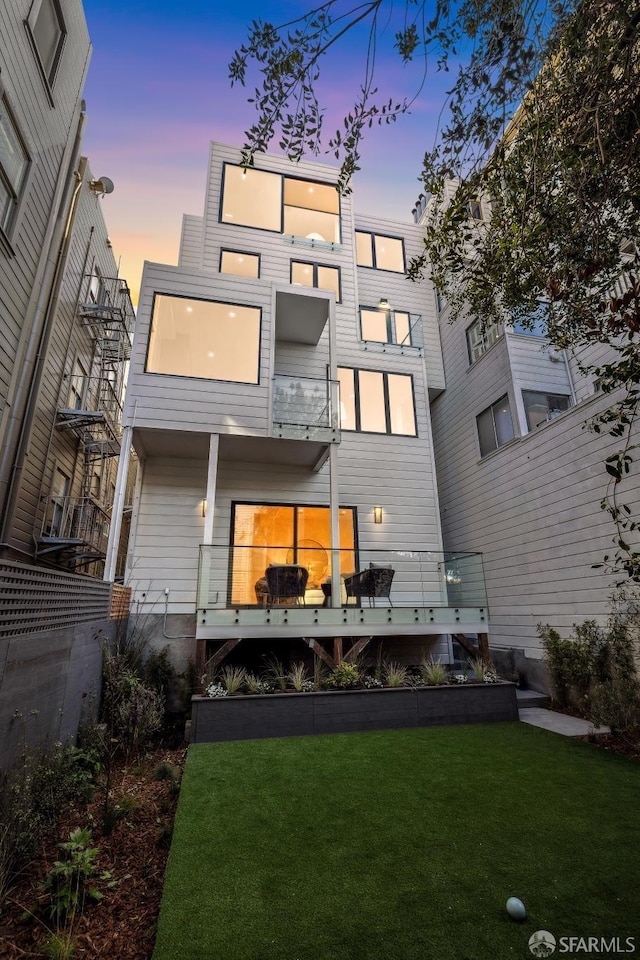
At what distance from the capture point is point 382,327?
11.3 m

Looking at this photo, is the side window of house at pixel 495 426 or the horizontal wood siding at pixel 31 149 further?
the side window of house at pixel 495 426

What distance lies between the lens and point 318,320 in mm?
9594

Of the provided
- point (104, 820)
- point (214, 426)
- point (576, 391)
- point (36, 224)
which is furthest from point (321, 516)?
point (36, 224)

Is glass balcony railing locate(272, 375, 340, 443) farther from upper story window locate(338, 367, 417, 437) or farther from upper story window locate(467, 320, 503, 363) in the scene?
upper story window locate(467, 320, 503, 363)

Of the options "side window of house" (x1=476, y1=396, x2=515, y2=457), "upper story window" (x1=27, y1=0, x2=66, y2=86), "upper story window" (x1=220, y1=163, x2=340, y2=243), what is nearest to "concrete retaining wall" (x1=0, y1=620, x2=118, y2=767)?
"upper story window" (x1=27, y1=0, x2=66, y2=86)

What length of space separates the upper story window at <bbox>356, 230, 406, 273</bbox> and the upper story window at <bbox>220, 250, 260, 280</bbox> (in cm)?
299

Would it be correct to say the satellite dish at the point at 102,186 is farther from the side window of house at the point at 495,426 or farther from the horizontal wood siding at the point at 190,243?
the side window of house at the point at 495,426

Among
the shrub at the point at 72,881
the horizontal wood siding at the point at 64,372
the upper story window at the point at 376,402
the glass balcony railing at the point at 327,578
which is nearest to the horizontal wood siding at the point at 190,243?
the horizontal wood siding at the point at 64,372

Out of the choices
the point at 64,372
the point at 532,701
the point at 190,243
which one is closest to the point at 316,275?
the point at 190,243

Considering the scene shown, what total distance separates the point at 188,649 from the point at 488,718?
4.79 metres

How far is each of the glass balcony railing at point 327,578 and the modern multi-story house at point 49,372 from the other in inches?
63.5

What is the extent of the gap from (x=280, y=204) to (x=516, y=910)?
12772 millimetres

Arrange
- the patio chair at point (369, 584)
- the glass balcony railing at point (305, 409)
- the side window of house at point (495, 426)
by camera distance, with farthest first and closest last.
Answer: the side window of house at point (495, 426), the glass balcony railing at point (305, 409), the patio chair at point (369, 584)

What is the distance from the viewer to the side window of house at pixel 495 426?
31.0 feet
